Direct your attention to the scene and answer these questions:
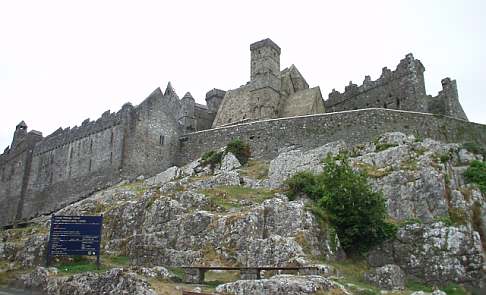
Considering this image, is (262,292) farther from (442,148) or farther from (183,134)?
(183,134)

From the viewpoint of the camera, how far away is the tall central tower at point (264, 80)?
49.2 metres

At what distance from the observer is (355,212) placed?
79.0 ft

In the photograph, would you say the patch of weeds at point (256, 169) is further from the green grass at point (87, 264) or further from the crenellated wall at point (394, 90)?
the crenellated wall at point (394, 90)

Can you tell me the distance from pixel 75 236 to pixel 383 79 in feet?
111

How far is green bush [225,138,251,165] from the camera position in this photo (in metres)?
40.2

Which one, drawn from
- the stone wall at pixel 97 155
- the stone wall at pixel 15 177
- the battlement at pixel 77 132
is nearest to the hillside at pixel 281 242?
the stone wall at pixel 97 155

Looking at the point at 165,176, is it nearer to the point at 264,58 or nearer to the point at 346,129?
the point at 346,129

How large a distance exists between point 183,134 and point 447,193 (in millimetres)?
28313

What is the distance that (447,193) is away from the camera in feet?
85.9

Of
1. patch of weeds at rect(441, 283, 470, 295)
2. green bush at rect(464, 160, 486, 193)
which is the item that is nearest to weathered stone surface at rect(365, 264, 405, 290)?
patch of weeds at rect(441, 283, 470, 295)

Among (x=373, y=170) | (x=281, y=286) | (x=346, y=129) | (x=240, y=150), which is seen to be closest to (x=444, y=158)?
(x=373, y=170)

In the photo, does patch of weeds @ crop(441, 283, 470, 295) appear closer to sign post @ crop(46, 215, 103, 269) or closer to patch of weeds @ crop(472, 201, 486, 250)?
patch of weeds @ crop(472, 201, 486, 250)

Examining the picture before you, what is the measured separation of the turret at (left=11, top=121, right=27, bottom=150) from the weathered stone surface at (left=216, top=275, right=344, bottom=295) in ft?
174

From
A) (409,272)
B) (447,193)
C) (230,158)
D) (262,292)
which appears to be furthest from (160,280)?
(230,158)
